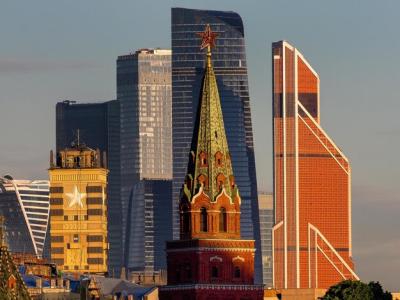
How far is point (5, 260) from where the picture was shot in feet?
641

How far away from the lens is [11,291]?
19200 cm

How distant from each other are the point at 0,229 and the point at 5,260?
351 centimetres

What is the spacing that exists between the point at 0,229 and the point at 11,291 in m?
4.51

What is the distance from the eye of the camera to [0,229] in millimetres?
192625

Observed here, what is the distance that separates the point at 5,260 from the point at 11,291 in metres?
3.91
